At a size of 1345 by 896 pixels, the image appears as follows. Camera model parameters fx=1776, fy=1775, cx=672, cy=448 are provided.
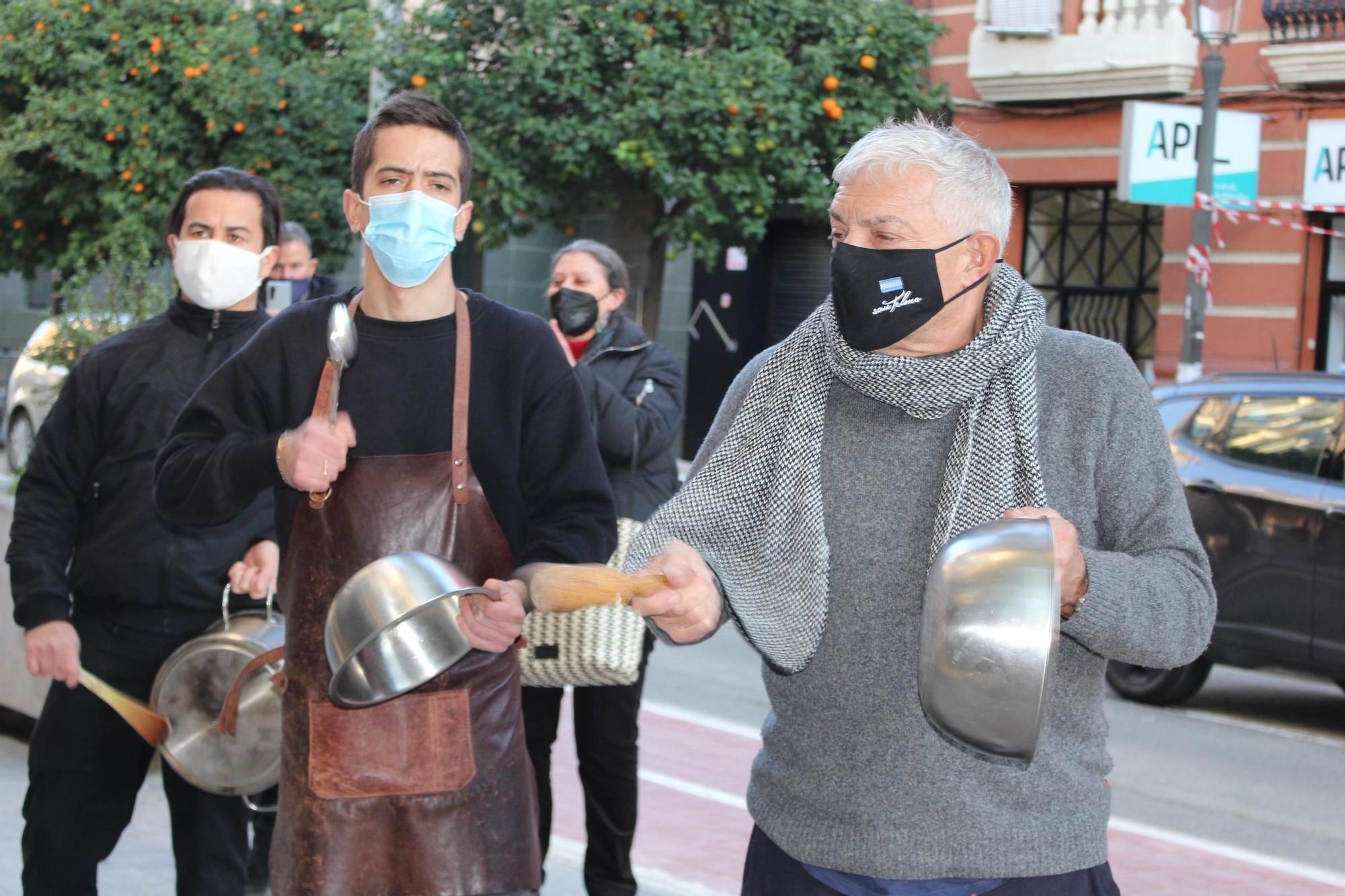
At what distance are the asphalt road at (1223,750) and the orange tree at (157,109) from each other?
22.8ft

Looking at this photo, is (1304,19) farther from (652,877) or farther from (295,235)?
(652,877)

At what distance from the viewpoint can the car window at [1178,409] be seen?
8867 mm

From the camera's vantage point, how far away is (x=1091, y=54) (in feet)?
50.1

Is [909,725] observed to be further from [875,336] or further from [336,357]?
[336,357]

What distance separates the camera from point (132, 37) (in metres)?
15.1

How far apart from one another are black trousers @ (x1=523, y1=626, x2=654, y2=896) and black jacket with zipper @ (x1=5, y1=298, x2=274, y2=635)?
1.25 metres

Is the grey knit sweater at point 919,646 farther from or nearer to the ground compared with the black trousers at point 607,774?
farther from the ground

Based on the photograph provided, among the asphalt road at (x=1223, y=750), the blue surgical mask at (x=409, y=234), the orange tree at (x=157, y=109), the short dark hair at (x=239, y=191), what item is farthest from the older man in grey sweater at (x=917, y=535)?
the orange tree at (x=157, y=109)

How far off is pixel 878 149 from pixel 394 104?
0.98 m

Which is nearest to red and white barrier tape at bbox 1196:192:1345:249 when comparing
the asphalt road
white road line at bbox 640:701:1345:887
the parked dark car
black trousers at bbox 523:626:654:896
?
the asphalt road

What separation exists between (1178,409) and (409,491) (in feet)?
22.1

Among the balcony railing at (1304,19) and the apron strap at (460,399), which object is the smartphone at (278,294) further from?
the balcony railing at (1304,19)

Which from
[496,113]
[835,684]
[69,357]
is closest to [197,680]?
[835,684]

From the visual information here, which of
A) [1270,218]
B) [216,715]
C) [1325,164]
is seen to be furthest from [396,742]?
[1270,218]
